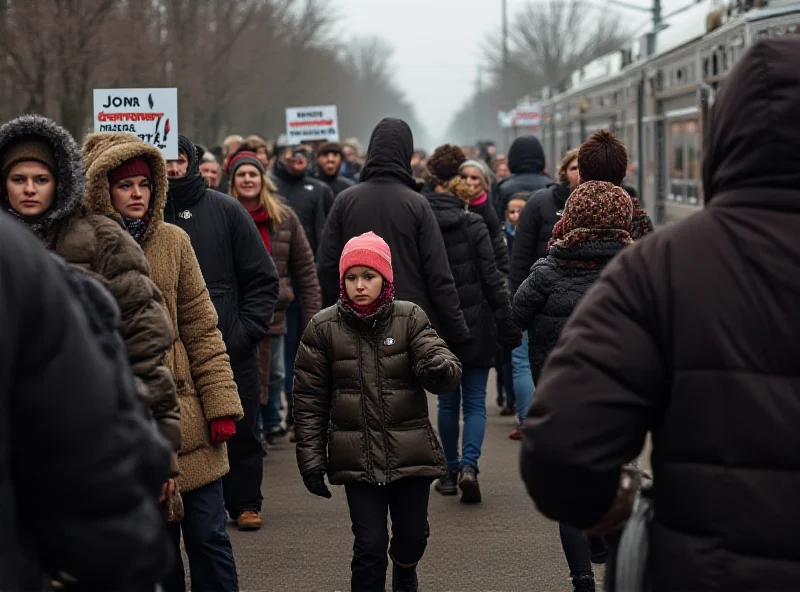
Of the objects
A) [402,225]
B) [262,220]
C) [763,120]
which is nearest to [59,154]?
[763,120]

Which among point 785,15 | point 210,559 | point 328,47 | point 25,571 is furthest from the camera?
point 328,47

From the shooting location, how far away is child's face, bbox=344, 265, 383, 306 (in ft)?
17.8

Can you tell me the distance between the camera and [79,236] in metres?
4.04

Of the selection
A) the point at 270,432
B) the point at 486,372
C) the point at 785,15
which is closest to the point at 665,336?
the point at 486,372

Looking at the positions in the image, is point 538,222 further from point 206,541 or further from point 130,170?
point 130,170

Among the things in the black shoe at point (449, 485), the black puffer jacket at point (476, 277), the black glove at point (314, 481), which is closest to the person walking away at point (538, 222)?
the black puffer jacket at point (476, 277)

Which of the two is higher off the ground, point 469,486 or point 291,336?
point 291,336

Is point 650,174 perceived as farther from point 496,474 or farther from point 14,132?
point 14,132

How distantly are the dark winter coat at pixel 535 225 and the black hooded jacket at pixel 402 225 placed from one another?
51 cm

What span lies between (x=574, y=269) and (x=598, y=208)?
28 cm

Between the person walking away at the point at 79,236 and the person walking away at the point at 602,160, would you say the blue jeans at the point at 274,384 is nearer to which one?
the person walking away at the point at 602,160

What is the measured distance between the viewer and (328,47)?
251ft

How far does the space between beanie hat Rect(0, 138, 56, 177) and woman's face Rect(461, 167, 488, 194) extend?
5.14 meters

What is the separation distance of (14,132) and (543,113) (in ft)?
118
